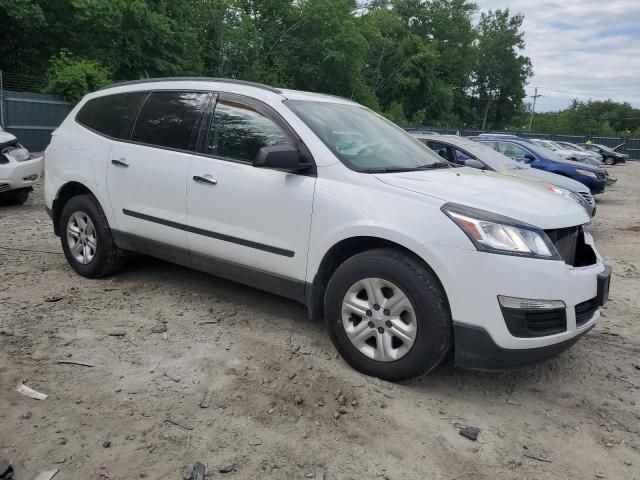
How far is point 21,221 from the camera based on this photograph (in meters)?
7.54

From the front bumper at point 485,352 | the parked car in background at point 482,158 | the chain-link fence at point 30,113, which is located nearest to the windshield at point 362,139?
the front bumper at point 485,352

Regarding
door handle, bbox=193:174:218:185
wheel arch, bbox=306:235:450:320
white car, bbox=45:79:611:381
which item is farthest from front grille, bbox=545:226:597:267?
door handle, bbox=193:174:218:185

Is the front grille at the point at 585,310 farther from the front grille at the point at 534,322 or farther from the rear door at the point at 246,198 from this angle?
the rear door at the point at 246,198

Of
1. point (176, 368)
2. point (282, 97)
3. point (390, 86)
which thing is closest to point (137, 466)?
point (176, 368)

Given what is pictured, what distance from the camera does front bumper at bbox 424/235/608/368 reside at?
9.68ft

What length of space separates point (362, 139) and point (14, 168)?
6106 millimetres

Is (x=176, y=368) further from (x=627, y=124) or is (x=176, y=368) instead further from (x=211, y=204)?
(x=627, y=124)

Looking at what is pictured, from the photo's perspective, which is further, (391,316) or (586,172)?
(586,172)

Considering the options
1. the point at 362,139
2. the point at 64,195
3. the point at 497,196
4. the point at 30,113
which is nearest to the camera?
the point at 497,196

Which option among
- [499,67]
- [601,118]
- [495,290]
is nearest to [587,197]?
[495,290]

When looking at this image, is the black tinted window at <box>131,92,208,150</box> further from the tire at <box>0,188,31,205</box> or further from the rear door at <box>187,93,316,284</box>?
the tire at <box>0,188,31,205</box>

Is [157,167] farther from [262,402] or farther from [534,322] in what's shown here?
[534,322]

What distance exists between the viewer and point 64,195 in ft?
17.1

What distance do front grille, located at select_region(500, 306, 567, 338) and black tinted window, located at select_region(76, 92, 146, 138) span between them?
11.4 feet
